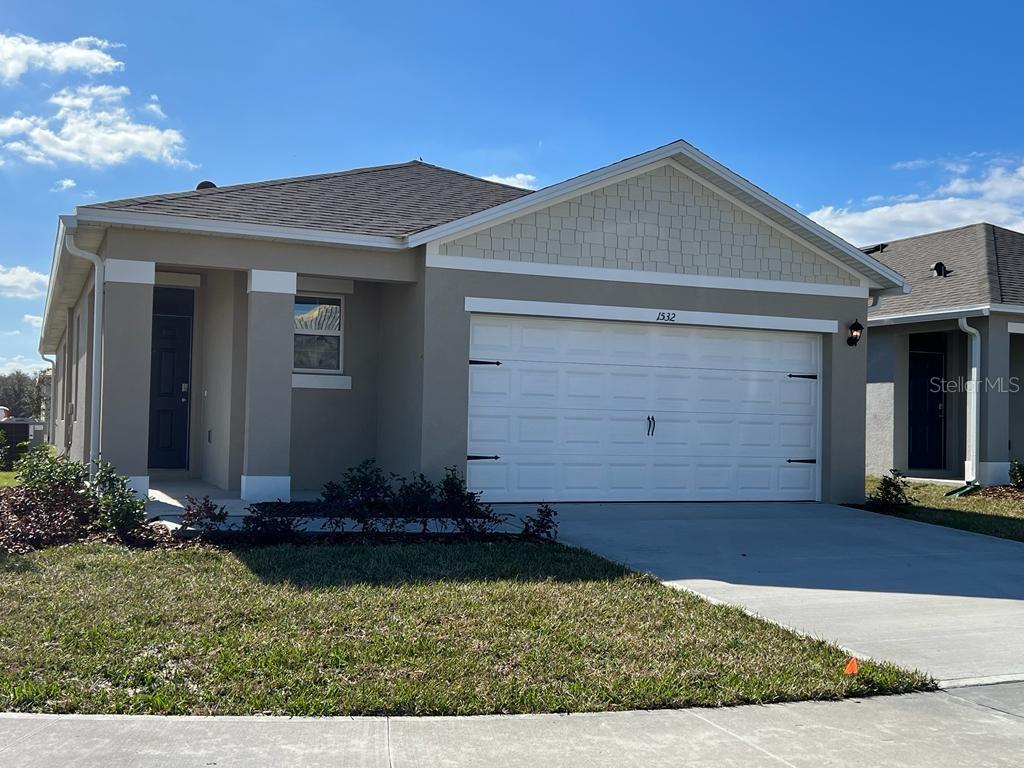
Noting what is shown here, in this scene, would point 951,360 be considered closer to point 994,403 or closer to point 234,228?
point 994,403

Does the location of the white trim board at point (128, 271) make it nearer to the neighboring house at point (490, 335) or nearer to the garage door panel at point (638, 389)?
the neighboring house at point (490, 335)

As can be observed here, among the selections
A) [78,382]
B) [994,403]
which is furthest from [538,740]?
[994,403]

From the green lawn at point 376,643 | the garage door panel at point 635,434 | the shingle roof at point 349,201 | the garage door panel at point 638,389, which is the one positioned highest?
the shingle roof at point 349,201

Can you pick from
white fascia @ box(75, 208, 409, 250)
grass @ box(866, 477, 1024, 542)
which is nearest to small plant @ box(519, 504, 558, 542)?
white fascia @ box(75, 208, 409, 250)

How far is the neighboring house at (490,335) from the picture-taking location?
1166 cm

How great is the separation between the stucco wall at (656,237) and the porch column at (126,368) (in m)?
3.56

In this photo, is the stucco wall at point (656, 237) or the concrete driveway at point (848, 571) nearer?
the concrete driveway at point (848, 571)

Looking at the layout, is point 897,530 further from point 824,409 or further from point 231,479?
point 231,479

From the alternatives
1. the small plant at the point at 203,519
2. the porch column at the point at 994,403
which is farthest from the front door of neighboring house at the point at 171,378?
the porch column at the point at 994,403

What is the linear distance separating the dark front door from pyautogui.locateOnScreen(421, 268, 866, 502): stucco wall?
622 cm

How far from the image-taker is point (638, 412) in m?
13.1

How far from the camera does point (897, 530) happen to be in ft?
38.0

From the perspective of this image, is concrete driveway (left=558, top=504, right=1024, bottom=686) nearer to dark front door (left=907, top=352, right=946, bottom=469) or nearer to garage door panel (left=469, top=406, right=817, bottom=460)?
garage door panel (left=469, top=406, right=817, bottom=460)

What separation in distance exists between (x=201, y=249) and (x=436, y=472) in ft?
12.5
